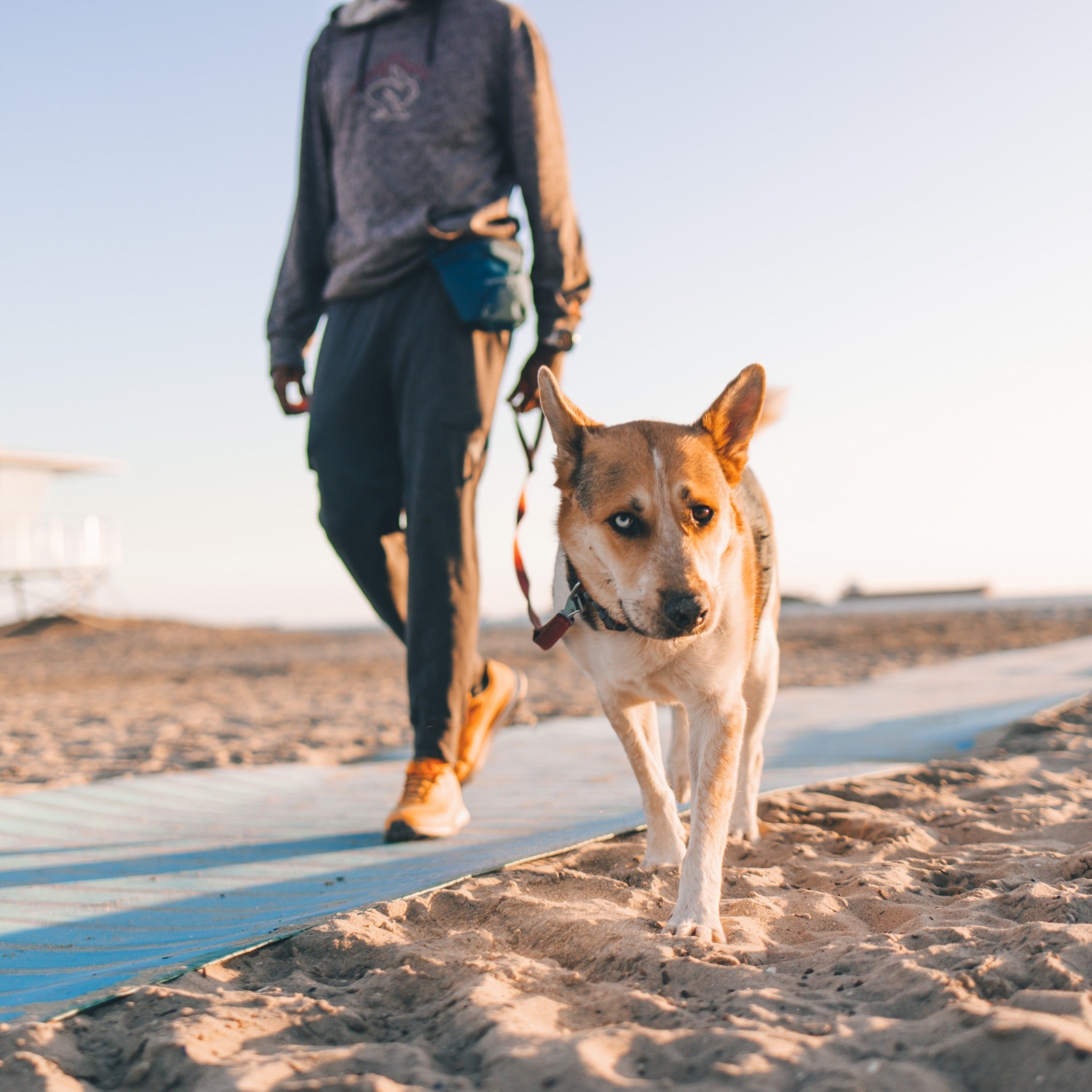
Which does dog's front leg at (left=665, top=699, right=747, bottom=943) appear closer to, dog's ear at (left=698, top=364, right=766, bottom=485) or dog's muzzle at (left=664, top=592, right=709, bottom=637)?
dog's muzzle at (left=664, top=592, right=709, bottom=637)

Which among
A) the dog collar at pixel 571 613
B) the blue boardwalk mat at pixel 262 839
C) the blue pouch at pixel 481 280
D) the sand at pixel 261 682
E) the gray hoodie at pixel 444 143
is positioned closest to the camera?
the blue boardwalk mat at pixel 262 839

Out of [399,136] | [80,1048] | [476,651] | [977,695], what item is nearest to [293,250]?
[399,136]

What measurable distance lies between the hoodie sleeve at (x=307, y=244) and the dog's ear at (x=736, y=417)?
1880 mm

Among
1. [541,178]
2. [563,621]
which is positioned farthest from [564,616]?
[541,178]

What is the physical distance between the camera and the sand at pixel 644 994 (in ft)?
4.56

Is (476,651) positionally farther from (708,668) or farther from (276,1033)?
(276,1033)

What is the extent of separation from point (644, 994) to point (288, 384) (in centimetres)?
285

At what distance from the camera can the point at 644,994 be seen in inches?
66.2

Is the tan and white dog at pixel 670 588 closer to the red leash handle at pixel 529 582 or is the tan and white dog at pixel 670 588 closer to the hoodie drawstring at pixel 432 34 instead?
the red leash handle at pixel 529 582

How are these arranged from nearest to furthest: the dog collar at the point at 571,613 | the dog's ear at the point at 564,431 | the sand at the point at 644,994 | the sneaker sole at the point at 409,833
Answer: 1. the sand at the point at 644,994
2. the dog collar at the point at 571,613
3. the dog's ear at the point at 564,431
4. the sneaker sole at the point at 409,833

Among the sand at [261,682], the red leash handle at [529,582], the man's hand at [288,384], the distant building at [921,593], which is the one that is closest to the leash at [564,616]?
the red leash handle at [529,582]

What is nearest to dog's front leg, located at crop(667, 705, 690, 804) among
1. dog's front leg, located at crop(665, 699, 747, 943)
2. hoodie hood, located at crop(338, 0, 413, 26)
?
dog's front leg, located at crop(665, 699, 747, 943)

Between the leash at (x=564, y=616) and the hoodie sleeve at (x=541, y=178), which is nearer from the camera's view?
the leash at (x=564, y=616)

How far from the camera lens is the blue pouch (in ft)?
10.3
